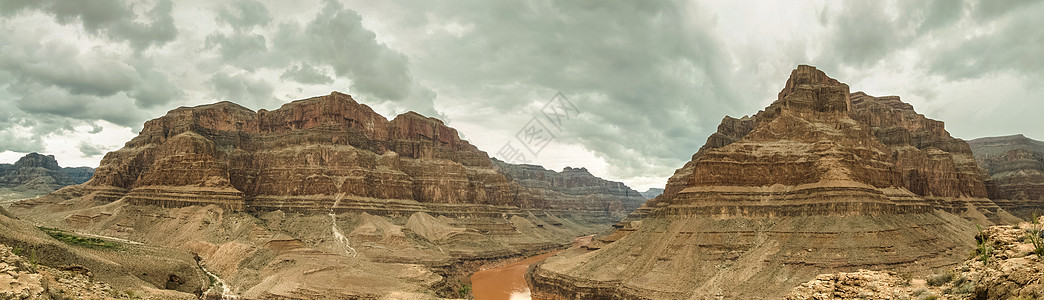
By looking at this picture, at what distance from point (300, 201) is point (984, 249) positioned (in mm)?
126742

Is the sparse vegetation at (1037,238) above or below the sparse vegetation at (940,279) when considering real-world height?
above

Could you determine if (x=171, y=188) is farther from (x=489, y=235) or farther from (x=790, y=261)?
(x=790, y=261)

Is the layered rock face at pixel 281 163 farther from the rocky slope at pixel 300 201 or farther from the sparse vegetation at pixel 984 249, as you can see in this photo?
the sparse vegetation at pixel 984 249

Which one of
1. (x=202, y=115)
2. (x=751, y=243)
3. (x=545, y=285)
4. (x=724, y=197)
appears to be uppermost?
(x=202, y=115)

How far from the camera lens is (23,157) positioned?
649 feet

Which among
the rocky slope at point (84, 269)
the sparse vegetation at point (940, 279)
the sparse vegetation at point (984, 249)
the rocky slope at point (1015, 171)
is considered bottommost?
the rocky slope at point (84, 269)

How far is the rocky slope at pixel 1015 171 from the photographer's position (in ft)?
411

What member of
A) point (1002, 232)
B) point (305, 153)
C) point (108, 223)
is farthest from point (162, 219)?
point (1002, 232)

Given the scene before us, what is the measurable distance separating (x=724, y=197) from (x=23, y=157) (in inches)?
9604

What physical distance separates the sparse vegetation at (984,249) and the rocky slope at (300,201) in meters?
58.6

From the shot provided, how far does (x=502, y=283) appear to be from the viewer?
98250mm

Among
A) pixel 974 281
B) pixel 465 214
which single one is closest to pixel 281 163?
pixel 465 214

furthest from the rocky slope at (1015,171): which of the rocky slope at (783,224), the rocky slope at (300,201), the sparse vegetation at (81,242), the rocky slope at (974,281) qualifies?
the sparse vegetation at (81,242)

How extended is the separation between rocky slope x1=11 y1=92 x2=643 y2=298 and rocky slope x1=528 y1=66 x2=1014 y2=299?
27870 mm
